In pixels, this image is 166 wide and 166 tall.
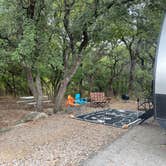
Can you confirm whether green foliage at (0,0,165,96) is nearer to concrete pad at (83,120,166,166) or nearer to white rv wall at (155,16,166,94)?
concrete pad at (83,120,166,166)

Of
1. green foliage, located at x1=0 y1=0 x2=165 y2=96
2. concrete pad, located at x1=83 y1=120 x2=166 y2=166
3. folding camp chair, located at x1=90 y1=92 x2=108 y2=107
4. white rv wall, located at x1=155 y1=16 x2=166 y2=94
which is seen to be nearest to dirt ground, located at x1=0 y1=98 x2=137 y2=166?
concrete pad, located at x1=83 y1=120 x2=166 y2=166

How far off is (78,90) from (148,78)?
493cm

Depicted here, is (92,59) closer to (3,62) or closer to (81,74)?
(81,74)

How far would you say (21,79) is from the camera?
15.8m

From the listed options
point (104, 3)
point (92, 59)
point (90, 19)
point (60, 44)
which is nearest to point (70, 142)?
point (90, 19)

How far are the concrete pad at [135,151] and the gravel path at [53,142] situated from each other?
0.82ft

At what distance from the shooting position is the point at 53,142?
5059mm

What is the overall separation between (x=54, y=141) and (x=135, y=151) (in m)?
1.80

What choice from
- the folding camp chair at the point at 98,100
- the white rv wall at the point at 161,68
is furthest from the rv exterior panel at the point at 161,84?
the folding camp chair at the point at 98,100

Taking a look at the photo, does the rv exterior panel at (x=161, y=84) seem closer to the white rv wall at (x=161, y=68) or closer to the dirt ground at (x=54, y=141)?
the white rv wall at (x=161, y=68)

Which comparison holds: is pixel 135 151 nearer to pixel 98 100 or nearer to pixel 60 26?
pixel 98 100

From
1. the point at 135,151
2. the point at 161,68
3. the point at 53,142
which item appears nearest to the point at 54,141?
the point at 53,142

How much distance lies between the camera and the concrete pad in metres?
3.97

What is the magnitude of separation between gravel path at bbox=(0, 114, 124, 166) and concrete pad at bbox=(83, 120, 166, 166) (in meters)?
0.25
